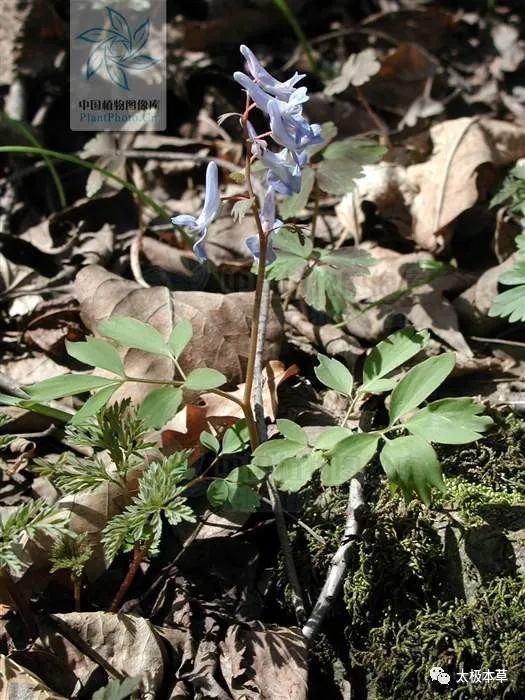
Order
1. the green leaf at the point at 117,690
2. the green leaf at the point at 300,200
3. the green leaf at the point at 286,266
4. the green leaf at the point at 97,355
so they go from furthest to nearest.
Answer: the green leaf at the point at 300,200
the green leaf at the point at 286,266
the green leaf at the point at 97,355
the green leaf at the point at 117,690

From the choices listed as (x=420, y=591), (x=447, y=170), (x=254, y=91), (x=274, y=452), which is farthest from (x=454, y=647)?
(x=447, y=170)

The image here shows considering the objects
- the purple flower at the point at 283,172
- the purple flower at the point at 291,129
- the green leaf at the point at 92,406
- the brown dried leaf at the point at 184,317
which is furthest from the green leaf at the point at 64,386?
the purple flower at the point at 291,129

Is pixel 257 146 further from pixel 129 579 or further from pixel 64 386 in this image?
pixel 129 579

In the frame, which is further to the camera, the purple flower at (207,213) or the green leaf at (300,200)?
the green leaf at (300,200)

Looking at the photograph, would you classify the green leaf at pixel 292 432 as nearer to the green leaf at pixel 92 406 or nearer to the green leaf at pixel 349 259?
the green leaf at pixel 92 406

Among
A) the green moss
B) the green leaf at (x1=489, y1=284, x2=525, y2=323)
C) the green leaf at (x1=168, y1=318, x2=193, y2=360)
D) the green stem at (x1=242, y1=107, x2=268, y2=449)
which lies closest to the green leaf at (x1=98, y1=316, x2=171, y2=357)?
the green leaf at (x1=168, y1=318, x2=193, y2=360)

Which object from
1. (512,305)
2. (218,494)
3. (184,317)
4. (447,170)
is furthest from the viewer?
(447,170)
